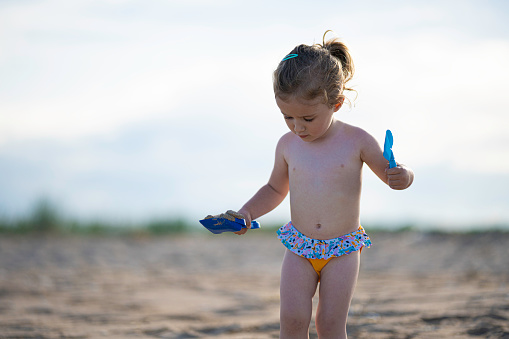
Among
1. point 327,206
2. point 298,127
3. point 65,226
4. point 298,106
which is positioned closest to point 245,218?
point 327,206

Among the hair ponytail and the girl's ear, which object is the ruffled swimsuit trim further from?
the hair ponytail

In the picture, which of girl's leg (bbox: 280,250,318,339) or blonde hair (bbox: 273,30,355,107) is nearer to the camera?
blonde hair (bbox: 273,30,355,107)

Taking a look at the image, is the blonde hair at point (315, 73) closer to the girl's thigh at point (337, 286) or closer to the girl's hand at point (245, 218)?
the girl's hand at point (245, 218)

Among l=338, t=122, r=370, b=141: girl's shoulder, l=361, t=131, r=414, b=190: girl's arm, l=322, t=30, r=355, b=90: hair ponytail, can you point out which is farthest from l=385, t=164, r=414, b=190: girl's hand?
l=322, t=30, r=355, b=90: hair ponytail

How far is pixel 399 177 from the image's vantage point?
9.05ft

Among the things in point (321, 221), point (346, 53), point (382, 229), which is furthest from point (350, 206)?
point (382, 229)

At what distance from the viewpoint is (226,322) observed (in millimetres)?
4613

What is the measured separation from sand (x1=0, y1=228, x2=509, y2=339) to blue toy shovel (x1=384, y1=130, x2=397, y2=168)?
155 centimetres

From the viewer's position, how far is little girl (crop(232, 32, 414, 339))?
2.88 m

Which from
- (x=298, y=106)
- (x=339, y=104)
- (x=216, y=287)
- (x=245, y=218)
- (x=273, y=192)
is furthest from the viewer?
(x=216, y=287)

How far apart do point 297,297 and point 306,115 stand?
3.04 ft

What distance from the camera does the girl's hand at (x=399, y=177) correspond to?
2756 millimetres

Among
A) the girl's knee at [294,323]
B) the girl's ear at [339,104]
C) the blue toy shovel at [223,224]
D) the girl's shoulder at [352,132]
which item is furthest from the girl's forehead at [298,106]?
the girl's knee at [294,323]

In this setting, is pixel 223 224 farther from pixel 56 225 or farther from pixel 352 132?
pixel 56 225
